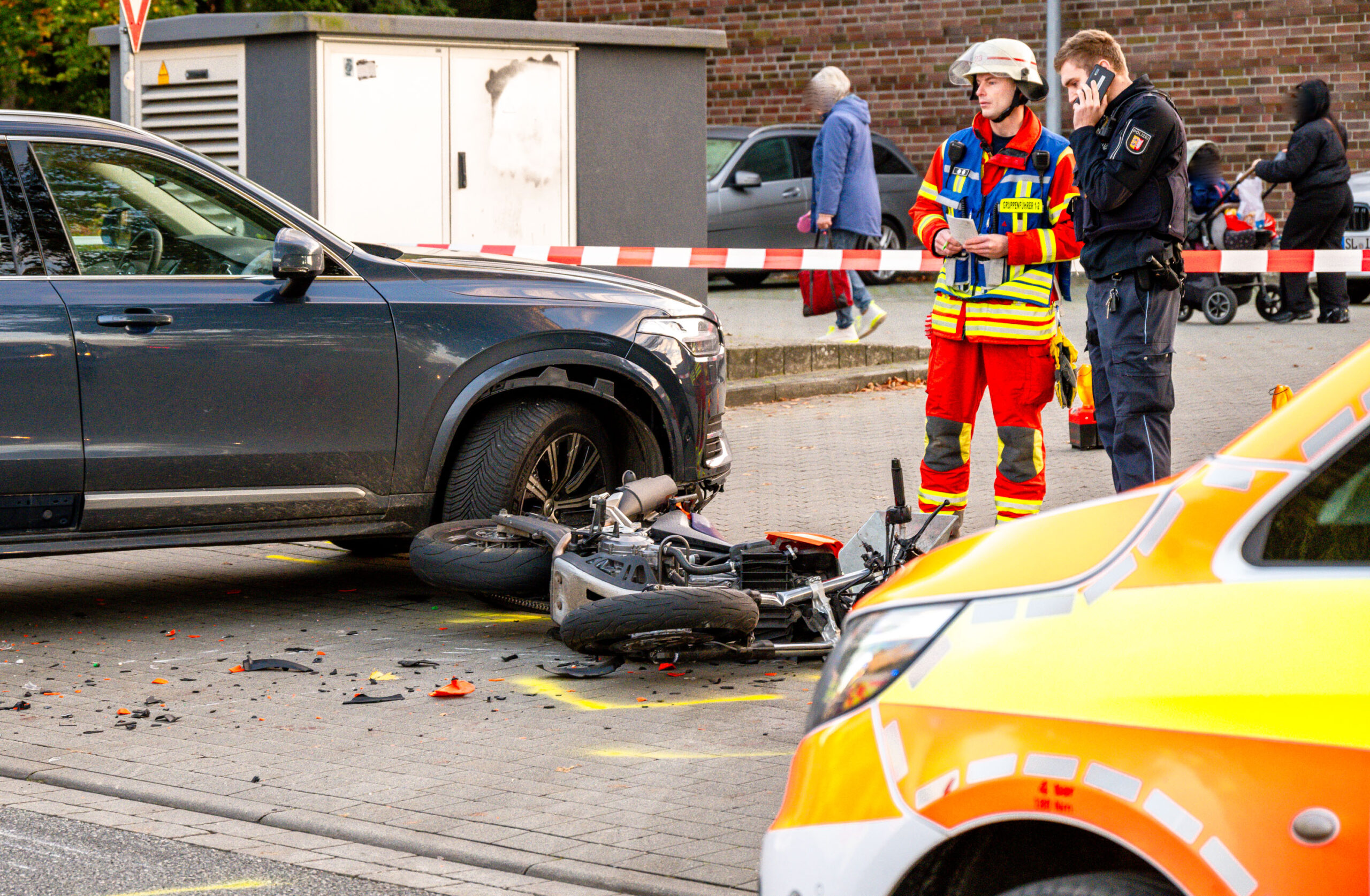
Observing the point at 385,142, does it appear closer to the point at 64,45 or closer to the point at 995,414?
the point at 995,414

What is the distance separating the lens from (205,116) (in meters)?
11.7

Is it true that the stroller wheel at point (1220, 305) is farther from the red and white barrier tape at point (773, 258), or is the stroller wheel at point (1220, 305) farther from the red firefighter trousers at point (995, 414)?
the red firefighter trousers at point (995, 414)

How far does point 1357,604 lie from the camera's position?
2182 millimetres

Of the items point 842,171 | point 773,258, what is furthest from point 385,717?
point 842,171

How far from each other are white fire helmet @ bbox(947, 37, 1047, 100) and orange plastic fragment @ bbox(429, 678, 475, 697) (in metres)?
2.89

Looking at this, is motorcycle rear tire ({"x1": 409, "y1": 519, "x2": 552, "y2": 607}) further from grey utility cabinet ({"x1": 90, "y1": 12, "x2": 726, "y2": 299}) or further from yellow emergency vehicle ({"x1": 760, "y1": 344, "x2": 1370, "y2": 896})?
grey utility cabinet ({"x1": 90, "y1": 12, "x2": 726, "y2": 299})

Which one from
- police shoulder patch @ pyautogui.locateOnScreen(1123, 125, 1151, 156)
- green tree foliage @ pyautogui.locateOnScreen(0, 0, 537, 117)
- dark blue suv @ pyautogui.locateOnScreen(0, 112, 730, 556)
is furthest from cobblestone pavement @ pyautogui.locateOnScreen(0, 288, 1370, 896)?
green tree foliage @ pyautogui.locateOnScreen(0, 0, 537, 117)

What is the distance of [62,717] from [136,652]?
81cm

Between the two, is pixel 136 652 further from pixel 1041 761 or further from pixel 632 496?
pixel 1041 761

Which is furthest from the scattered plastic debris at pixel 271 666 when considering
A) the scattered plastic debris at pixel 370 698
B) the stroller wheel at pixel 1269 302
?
the stroller wheel at pixel 1269 302

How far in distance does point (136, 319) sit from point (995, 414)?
123 inches

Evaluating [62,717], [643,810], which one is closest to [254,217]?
[62,717]

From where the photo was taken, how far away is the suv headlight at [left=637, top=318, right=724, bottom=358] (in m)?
6.84

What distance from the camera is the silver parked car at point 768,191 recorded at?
19.8 metres
